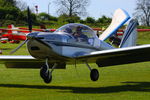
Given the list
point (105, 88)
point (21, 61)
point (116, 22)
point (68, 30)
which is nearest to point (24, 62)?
point (21, 61)

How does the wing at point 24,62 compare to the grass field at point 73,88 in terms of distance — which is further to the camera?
the wing at point 24,62

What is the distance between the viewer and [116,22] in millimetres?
17359

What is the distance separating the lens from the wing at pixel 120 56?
12492 millimetres

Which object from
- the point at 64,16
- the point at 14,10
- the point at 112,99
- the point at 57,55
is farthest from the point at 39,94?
the point at 64,16

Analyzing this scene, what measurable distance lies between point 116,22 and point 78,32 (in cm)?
412

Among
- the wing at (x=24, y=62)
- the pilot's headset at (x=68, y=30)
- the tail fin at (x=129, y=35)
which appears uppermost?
the pilot's headset at (x=68, y=30)

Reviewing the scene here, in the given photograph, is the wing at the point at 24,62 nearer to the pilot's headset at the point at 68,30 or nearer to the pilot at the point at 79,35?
the pilot at the point at 79,35

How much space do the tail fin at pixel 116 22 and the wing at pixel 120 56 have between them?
86.7 inches

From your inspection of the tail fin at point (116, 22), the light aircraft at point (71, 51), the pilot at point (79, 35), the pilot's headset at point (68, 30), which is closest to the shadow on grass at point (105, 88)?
the light aircraft at point (71, 51)

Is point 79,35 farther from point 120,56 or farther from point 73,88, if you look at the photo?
point 73,88

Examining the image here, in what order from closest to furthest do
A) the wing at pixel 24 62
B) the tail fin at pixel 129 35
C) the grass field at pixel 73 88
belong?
1. the grass field at pixel 73 88
2. the wing at pixel 24 62
3. the tail fin at pixel 129 35

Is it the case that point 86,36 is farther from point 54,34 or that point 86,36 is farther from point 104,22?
point 104,22

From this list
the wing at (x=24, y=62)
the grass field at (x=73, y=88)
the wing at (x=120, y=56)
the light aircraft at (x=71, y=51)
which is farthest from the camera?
the wing at (x=24, y=62)

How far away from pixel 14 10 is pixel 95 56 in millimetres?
74105
